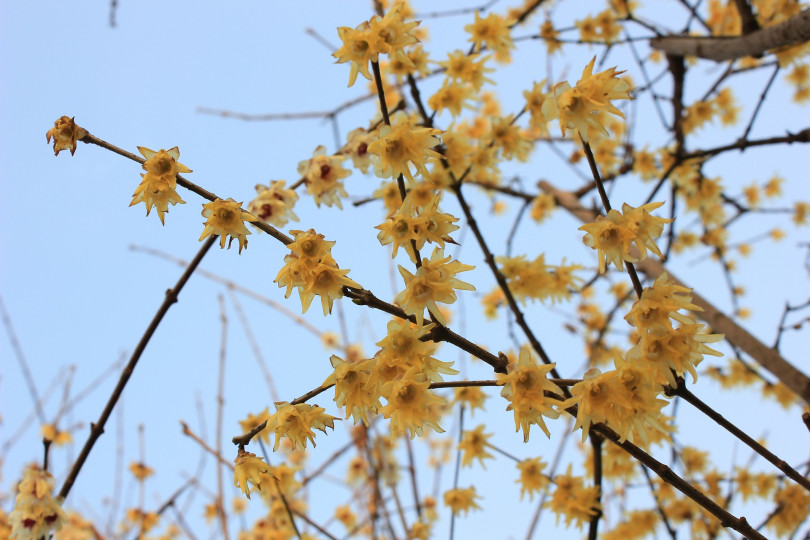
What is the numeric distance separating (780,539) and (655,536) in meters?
0.68

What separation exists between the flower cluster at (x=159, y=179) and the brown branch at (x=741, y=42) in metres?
2.59

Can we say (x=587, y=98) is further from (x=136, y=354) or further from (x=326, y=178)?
(x=136, y=354)

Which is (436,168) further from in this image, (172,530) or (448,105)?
(172,530)

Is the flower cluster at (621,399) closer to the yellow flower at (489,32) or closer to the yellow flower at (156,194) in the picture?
the yellow flower at (156,194)

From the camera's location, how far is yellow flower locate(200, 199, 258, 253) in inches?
50.3

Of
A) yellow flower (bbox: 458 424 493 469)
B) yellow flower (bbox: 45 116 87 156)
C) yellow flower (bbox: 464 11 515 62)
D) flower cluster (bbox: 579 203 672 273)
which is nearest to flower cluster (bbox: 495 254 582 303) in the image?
yellow flower (bbox: 458 424 493 469)

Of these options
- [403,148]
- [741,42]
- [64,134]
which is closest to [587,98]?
[403,148]

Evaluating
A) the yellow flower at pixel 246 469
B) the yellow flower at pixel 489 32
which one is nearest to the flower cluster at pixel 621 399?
the yellow flower at pixel 246 469

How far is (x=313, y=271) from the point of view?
1.22 m

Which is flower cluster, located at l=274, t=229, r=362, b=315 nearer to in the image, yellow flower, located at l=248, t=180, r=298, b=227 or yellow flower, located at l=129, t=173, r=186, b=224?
yellow flower, located at l=129, t=173, r=186, b=224

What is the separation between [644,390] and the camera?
3.78ft

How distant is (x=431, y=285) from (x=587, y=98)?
56 cm

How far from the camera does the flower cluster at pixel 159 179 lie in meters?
1.33

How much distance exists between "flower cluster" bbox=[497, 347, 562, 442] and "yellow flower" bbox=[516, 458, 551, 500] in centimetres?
140
